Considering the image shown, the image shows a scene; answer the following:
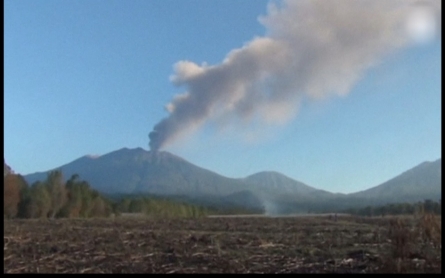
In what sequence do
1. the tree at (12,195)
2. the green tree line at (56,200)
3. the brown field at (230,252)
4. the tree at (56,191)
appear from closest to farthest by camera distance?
the brown field at (230,252) → the tree at (12,195) → the green tree line at (56,200) → the tree at (56,191)

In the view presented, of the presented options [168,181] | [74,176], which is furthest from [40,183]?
[168,181]

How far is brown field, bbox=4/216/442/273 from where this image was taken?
8441 mm

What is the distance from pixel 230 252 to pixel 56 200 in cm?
2275

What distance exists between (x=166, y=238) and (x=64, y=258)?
254cm

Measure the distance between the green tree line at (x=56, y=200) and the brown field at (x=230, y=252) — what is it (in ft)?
48.3

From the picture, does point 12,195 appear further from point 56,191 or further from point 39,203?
point 56,191

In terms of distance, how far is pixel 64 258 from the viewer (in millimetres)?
9406

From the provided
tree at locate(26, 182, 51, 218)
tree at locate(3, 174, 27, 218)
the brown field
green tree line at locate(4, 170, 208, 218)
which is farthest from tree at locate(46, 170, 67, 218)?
the brown field

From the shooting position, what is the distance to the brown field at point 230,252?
8.44 m

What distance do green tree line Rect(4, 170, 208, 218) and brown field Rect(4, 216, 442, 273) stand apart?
48.3ft

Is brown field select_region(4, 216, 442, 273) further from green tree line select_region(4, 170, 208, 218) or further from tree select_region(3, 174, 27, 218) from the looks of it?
tree select_region(3, 174, 27, 218)

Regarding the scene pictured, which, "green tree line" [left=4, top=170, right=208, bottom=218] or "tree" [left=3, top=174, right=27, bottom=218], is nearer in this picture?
"tree" [left=3, top=174, right=27, bottom=218]

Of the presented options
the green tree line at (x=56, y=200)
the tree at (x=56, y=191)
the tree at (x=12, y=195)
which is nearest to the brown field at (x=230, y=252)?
the green tree line at (x=56, y=200)

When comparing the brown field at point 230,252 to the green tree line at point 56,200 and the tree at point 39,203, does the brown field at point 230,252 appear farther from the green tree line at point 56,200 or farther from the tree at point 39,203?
the tree at point 39,203
